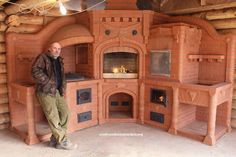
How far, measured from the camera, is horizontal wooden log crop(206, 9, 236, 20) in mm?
5082

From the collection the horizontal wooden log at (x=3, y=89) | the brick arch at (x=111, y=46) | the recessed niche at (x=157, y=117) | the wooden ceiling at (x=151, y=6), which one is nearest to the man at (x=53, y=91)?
the wooden ceiling at (x=151, y=6)

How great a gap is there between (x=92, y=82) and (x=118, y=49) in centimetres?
99

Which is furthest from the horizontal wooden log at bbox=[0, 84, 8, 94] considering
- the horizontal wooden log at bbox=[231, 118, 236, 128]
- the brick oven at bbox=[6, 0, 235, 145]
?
the horizontal wooden log at bbox=[231, 118, 236, 128]

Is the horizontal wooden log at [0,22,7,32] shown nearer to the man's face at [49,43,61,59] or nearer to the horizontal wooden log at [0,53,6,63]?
the horizontal wooden log at [0,53,6,63]

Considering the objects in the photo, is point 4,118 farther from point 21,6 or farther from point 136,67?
point 136,67

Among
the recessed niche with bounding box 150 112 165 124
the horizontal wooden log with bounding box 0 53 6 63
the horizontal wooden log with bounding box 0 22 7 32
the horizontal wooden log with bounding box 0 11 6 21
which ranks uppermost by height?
the horizontal wooden log with bounding box 0 11 6 21

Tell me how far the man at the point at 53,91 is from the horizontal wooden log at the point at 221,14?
3465 millimetres

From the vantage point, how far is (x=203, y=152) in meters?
4.19

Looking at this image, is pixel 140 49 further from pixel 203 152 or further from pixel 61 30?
pixel 203 152

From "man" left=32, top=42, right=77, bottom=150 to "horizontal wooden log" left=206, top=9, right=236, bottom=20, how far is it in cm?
347

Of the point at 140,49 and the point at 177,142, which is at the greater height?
the point at 140,49

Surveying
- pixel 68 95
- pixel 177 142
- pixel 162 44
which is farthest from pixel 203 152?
pixel 68 95

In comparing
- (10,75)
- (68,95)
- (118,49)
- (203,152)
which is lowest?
(203,152)

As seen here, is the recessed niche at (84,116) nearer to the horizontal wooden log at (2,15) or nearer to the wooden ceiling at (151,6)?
the wooden ceiling at (151,6)
